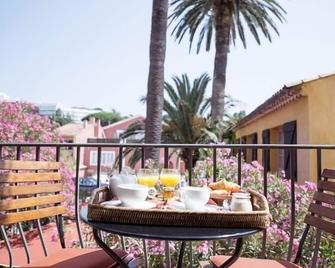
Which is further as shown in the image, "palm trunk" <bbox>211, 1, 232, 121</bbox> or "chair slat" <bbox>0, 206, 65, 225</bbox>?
"palm trunk" <bbox>211, 1, 232, 121</bbox>

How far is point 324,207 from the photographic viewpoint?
6.79ft

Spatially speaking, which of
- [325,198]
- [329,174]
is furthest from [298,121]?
[325,198]

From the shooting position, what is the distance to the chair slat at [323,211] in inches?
77.1

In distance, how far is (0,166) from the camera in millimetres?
2104

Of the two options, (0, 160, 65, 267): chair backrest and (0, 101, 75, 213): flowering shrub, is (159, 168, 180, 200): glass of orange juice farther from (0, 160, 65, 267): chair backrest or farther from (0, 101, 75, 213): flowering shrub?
(0, 101, 75, 213): flowering shrub

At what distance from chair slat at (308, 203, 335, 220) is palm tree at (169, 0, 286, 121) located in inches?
485

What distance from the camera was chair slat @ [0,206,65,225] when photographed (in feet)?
6.49

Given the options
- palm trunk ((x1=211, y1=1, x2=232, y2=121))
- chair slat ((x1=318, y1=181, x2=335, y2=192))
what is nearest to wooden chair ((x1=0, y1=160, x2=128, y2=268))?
chair slat ((x1=318, y1=181, x2=335, y2=192))

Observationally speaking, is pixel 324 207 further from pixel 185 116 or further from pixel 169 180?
pixel 185 116

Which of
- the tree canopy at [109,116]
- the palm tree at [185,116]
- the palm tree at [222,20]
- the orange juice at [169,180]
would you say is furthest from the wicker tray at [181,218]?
the tree canopy at [109,116]

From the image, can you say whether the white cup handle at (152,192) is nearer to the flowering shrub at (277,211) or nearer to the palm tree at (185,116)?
the flowering shrub at (277,211)

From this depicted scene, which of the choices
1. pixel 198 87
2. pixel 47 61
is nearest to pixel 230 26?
pixel 198 87

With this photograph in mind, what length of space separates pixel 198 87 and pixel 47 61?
9.42 meters

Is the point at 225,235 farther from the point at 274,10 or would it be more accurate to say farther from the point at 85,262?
the point at 274,10
